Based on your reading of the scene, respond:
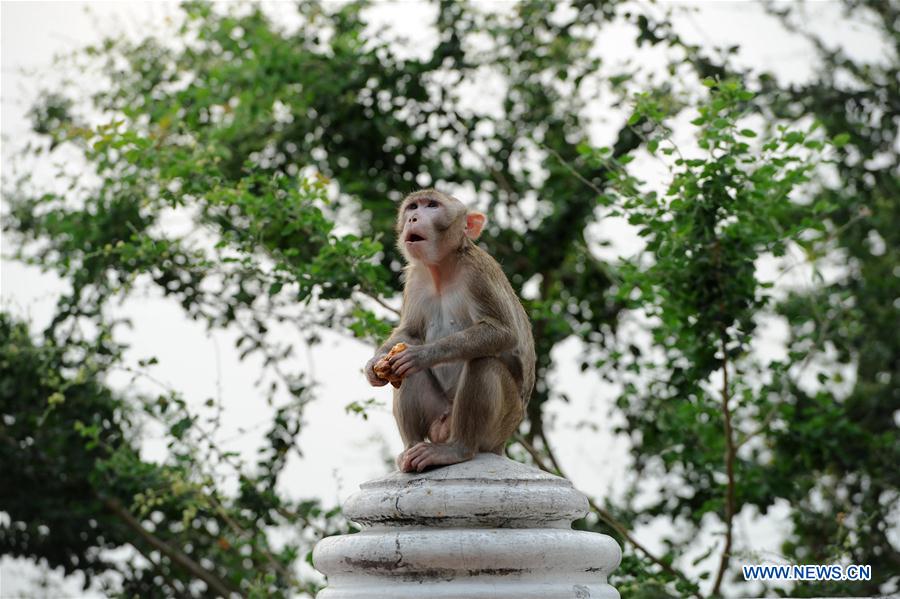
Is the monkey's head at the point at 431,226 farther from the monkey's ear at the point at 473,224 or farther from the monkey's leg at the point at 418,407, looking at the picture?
the monkey's leg at the point at 418,407

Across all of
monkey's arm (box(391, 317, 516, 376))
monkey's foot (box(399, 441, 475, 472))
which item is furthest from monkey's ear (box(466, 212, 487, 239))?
monkey's foot (box(399, 441, 475, 472))

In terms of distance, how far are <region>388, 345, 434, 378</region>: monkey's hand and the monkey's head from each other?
1.76 ft

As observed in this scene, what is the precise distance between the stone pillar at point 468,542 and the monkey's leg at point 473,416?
0.24 feet

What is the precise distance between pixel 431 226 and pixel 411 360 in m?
0.66

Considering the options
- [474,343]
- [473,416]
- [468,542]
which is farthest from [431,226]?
[468,542]

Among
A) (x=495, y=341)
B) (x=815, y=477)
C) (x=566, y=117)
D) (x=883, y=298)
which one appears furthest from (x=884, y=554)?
(x=495, y=341)

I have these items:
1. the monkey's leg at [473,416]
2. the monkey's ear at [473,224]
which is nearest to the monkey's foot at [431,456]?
the monkey's leg at [473,416]

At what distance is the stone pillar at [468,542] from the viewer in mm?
4402

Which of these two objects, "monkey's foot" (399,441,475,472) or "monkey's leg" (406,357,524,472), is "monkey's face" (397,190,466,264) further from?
"monkey's foot" (399,441,475,472)

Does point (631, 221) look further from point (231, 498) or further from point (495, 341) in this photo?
point (231, 498)

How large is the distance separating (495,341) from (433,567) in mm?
995

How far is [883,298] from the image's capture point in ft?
40.4

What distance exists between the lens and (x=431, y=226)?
5.13 metres

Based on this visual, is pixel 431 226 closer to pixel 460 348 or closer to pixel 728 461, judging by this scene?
pixel 460 348
